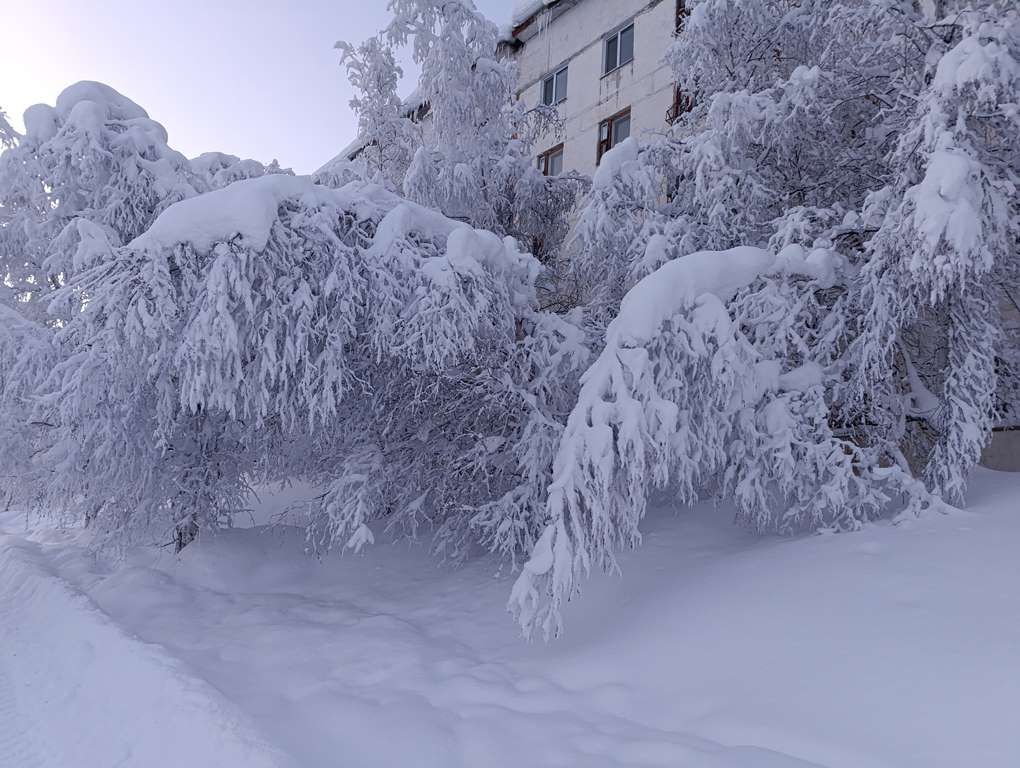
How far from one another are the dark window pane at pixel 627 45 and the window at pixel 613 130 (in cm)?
120

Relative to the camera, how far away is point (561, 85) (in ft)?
58.6

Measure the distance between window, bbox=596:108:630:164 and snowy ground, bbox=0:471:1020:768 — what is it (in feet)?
37.3

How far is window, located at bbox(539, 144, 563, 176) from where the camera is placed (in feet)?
58.3

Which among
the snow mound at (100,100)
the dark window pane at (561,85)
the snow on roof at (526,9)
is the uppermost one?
the snow on roof at (526,9)

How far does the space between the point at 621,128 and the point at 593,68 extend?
1841mm

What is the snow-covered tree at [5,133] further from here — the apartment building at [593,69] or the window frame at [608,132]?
the window frame at [608,132]

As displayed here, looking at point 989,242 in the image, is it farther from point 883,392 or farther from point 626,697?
point 626,697

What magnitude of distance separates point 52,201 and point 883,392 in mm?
9757

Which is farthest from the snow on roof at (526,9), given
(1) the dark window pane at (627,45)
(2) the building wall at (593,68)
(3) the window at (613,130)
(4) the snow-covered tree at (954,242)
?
(4) the snow-covered tree at (954,242)

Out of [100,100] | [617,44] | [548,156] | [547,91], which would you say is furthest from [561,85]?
[100,100]

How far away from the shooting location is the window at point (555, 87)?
58.3 feet

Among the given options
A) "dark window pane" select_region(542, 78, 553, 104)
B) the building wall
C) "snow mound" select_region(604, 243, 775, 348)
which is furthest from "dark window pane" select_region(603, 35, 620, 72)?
"snow mound" select_region(604, 243, 775, 348)

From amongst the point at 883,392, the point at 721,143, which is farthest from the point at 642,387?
the point at 721,143

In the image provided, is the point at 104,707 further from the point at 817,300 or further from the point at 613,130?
the point at 613,130
